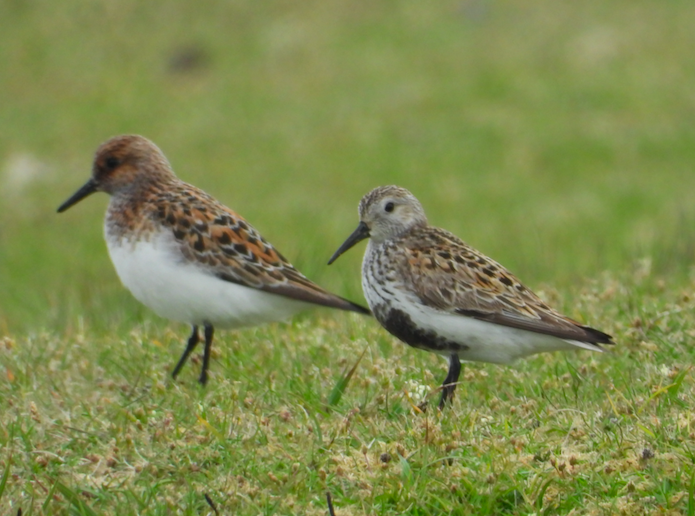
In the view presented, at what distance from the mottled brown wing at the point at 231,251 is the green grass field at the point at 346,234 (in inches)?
19.4

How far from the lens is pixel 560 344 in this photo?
6.62 metres

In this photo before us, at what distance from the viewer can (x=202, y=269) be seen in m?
7.57

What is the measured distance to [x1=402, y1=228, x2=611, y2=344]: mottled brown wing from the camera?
257 inches

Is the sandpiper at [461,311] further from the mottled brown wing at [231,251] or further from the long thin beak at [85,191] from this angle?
the long thin beak at [85,191]

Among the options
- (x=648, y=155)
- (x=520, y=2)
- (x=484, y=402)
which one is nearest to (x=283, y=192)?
(x=648, y=155)

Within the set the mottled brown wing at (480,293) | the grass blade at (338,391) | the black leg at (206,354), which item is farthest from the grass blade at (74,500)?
the mottled brown wing at (480,293)

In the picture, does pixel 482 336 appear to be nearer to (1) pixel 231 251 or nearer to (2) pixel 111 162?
(1) pixel 231 251

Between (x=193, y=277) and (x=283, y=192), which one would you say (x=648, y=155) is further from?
(x=193, y=277)

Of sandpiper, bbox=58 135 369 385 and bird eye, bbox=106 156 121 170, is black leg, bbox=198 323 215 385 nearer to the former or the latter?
sandpiper, bbox=58 135 369 385

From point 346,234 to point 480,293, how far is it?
37.2 feet

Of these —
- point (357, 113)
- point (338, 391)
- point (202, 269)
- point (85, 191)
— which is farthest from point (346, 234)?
→ point (338, 391)

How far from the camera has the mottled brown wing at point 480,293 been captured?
257 inches

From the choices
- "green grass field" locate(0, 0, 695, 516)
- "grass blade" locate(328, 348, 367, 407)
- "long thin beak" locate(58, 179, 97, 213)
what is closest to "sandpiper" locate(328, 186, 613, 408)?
"green grass field" locate(0, 0, 695, 516)

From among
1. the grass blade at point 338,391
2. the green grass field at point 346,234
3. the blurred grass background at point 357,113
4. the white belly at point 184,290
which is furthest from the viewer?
the blurred grass background at point 357,113
